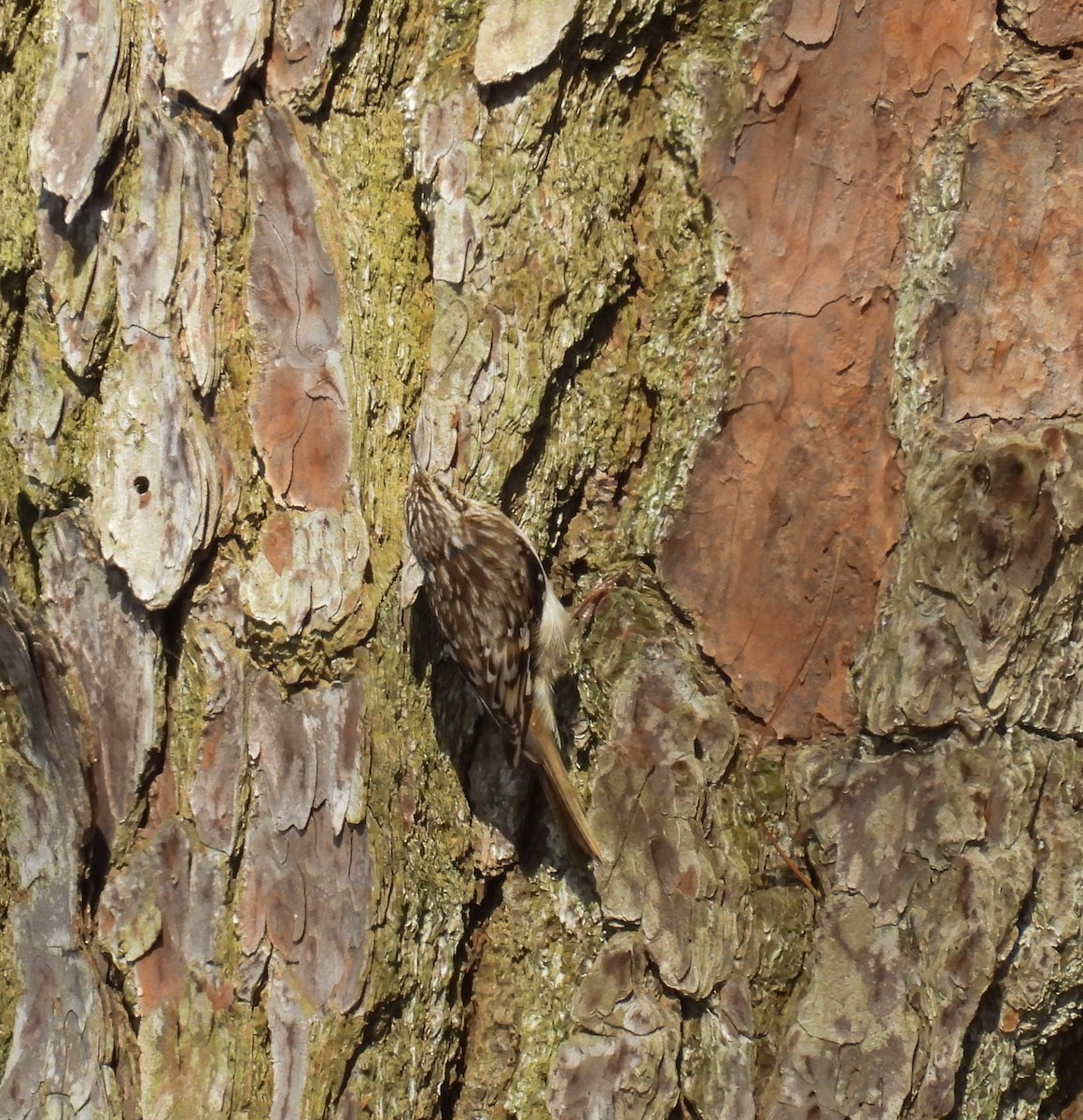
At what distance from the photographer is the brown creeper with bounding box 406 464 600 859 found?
1778 mm

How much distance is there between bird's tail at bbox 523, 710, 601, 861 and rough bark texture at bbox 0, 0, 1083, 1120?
23 mm

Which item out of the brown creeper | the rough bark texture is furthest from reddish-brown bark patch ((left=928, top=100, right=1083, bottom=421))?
the brown creeper

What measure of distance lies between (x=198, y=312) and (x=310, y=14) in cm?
42

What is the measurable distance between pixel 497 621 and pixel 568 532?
38 centimetres

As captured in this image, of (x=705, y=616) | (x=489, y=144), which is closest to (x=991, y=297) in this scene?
(x=705, y=616)

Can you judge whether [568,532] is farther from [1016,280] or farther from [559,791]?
[1016,280]

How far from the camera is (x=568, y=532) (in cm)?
180

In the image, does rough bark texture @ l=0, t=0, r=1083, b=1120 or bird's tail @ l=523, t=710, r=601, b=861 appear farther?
bird's tail @ l=523, t=710, r=601, b=861

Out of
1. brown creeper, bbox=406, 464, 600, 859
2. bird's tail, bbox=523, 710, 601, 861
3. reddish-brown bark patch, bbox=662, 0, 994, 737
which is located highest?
reddish-brown bark patch, bbox=662, 0, 994, 737

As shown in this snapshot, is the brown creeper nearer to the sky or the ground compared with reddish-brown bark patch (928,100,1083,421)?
nearer to the ground

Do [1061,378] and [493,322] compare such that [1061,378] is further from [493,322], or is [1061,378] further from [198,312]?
[198,312]

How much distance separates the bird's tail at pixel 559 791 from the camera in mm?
1762

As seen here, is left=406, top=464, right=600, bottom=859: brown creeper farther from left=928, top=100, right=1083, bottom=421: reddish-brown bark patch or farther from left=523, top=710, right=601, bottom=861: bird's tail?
left=928, top=100, right=1083, bottom=421: reddish-brown bark patch

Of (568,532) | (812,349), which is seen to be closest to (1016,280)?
(812,349)
